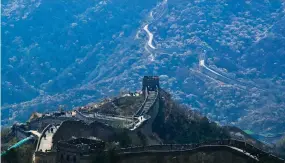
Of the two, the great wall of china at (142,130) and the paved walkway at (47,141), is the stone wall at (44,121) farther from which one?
the paved walkway at (47,141)

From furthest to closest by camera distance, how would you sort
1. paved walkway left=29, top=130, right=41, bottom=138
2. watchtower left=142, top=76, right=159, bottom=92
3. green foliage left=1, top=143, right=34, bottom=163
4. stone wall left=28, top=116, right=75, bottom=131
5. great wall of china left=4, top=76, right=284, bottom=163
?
watchtower left=142, top=76, right=159, bottom=92 < stone wall left=28, top=116, right=75, bottom=131 < paved walkway left=29, top=130, right=41, bottom=138 < green foliage left=1, top=143, right=34, bottom=163 < great wall of china left=4, top=76, right=284, bottom=163

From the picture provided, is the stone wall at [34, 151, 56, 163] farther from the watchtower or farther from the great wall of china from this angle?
the watchtower

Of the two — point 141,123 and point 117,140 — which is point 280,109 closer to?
point 141,123

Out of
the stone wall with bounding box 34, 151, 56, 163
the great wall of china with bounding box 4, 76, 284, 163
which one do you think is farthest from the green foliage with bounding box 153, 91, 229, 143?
the stone wall with bounding box 34, 151, 56, 163

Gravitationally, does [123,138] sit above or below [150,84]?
below

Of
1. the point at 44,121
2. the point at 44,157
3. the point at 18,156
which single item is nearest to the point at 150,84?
the point at 44,121

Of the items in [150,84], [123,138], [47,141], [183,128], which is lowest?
[47,141]

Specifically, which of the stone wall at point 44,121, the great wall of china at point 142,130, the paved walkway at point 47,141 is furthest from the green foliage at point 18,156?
the stone wall at point 44,121

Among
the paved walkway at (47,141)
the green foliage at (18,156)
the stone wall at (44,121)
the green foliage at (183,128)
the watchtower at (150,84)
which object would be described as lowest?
the green foliage at (18,156)

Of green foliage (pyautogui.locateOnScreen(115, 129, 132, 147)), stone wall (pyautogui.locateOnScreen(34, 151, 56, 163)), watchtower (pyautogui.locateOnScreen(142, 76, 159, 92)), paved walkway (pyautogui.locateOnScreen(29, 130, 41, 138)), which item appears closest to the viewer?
stone wall (pyautogui.locateOnScreen(34, 151, 56, 163))

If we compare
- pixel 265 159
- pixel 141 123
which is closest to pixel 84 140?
pixel 265 159

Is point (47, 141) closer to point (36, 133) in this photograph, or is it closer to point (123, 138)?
point (123, 138)
